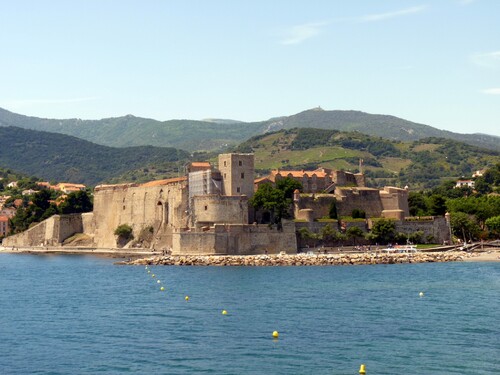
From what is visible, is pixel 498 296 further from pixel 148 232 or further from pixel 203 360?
pixel 148 232

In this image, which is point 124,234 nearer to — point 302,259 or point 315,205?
point 315,205

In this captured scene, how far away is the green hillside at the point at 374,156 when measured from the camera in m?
162

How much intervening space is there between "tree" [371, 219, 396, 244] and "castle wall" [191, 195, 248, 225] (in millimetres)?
9881

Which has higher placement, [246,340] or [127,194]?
[127,194]

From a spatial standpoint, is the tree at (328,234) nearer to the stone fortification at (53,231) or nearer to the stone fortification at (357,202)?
the stone fortification at (357,202)

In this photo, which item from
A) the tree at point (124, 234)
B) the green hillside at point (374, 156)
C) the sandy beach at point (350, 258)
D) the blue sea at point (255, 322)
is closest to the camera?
the blue sea at point (255, 322)

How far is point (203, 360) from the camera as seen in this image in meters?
26.6

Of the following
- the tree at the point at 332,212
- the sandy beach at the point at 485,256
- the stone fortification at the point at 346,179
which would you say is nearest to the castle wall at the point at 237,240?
the tree at the point at 332,212

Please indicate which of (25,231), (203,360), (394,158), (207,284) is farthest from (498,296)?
(394,158)

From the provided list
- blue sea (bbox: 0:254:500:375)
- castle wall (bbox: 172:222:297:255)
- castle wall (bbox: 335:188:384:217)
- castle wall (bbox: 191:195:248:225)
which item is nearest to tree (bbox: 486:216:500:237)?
castle wall (bbox: 335:188:384:217)

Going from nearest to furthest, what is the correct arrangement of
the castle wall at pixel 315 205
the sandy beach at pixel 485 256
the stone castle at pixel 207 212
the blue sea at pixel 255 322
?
1. the blue sea at pixel 255 322
2. the sandy beach at pixel 485 256
3. the stone castle at pixel 207 212
4. the castle wall at pixel 315 205

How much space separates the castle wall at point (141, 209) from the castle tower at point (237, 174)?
17.9 feet

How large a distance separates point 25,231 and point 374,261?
41812mm

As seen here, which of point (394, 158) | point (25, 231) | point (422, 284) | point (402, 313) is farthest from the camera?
point (394, 158)
